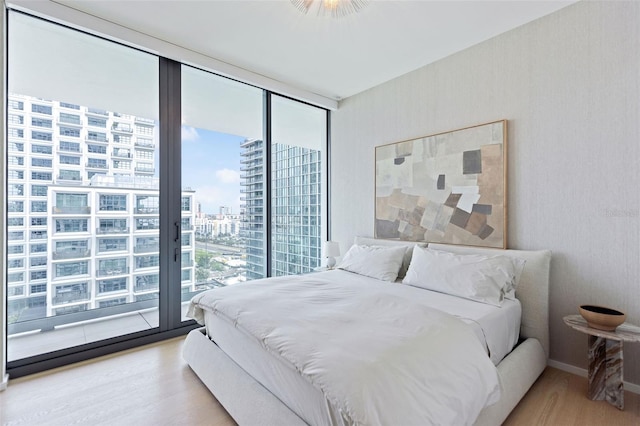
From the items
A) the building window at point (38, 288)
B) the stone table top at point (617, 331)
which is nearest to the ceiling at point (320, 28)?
the building window at point (38, 288)

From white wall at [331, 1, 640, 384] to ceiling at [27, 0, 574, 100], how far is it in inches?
10.1

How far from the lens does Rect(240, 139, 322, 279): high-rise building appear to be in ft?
11.6

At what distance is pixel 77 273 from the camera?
8.20 ft

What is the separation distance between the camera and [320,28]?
8.04 feet

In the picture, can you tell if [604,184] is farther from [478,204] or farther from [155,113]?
[155,113]

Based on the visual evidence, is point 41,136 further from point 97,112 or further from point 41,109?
point 97,112

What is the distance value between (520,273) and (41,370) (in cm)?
374


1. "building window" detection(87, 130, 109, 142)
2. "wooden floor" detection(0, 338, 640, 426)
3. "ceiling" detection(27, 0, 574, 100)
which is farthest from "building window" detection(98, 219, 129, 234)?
"ceiling" detection(27, 0, 574, 100)

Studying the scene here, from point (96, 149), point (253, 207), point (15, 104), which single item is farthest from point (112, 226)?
point (253, 207)

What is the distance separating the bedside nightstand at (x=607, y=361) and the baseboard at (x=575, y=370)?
0.33 meters

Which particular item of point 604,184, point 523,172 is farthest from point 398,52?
point 604,184

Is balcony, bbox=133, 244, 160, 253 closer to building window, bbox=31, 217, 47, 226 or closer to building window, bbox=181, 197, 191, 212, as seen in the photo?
building window, bbox=181, 197, 191, 212

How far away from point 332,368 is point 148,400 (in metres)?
1.48

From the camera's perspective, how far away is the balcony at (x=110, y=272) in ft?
8.53
